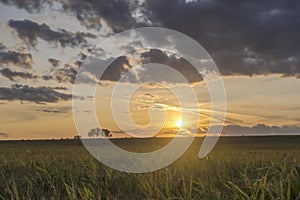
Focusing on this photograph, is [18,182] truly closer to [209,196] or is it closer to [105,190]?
[105,190]

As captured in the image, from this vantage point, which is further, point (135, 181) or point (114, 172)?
point (114, 172)

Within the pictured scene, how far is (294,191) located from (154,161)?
578 centimetres

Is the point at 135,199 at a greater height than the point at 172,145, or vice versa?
the point at 172,145

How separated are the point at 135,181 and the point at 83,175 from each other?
1.71m

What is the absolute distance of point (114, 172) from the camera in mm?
10438

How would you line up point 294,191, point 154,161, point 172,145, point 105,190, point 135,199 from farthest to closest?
point 172,145
point 154,161
point 105,190
point 135,199
point 294,191

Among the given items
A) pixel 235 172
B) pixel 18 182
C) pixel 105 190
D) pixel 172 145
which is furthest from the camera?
pixel 172 145

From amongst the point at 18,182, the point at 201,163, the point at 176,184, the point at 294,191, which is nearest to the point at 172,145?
the point at 201,163

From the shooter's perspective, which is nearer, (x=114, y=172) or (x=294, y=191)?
(x=294, y=191)

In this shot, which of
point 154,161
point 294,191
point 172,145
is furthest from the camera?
point 172,145

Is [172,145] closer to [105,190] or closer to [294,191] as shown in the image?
[105,190]

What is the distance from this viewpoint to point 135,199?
8016 millimetres

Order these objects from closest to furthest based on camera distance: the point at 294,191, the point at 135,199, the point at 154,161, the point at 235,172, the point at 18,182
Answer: the point at 294,191
the point at 135,199
the point at 18,182
the point at 235,172
the point at 154,161

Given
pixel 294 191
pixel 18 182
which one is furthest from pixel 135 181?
pixel 294 191
